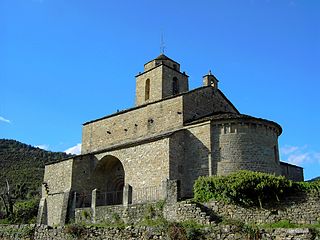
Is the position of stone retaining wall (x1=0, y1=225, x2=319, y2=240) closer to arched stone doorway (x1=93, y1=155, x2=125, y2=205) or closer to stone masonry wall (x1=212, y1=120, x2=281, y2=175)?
arched stone doorway (x1=93, y1=155, x2=125, y2=205)

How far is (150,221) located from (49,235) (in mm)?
5469

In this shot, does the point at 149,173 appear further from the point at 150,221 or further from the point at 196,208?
the point at 196,208

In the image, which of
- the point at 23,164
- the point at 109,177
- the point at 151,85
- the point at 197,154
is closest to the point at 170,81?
the point at 151,85

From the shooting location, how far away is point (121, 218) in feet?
66.9

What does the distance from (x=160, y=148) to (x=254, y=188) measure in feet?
27.8

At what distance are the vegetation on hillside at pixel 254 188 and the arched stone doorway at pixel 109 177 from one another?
1124 centimetres

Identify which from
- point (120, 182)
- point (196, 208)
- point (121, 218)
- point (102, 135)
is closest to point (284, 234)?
point (196, 208)

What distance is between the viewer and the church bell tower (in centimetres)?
3123

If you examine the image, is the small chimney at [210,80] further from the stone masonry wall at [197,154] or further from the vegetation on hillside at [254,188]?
the vegetation on hillside at [254,188]

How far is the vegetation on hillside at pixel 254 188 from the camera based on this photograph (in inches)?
643

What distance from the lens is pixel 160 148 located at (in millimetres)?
23984

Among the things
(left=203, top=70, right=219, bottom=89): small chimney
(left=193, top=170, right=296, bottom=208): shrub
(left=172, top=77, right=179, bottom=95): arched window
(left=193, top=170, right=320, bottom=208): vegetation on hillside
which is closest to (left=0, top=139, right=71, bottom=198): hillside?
(left=172, top=77, right=179, bottom=95): arched window

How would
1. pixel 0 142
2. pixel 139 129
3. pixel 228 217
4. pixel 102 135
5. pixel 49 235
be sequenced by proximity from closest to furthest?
pixel 228 217
pixel 49 235
pixel 139 129
pixel 102 135
pixel 0 142

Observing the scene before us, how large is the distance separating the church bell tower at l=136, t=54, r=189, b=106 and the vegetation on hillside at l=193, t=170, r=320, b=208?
14.2m
